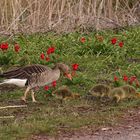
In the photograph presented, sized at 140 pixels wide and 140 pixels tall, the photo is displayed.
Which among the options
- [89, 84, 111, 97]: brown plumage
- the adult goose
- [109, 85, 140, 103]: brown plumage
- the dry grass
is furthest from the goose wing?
the dry grass

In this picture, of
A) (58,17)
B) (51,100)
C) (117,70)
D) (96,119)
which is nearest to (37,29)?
(58,17)

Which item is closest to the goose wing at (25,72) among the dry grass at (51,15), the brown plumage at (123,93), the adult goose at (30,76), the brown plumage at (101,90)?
the adult goose at (30,76)

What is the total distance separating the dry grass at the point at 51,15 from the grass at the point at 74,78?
38 cm

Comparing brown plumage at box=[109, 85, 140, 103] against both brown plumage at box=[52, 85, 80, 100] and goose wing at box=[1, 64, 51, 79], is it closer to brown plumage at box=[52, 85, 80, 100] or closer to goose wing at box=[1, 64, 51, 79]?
brown plumage at box=[52, 85, 80, 100]

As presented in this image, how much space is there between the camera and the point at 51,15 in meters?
12.7

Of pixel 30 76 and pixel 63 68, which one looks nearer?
pixel 30 76

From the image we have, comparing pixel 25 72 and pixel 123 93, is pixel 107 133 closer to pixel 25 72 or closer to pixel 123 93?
pixel 123 93

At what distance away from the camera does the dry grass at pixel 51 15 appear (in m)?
12.4

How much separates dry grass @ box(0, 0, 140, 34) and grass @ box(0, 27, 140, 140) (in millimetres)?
377

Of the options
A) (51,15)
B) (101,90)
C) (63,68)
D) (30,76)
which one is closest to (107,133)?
(101,90)

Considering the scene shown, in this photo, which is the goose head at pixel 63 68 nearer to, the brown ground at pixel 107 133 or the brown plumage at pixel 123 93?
the brown plumage at pixel 123 93

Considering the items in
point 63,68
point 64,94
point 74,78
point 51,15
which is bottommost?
point 51,15

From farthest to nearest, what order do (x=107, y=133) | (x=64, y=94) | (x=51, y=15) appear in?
(x=51, y=15) < (x=64, y=94) < (x=107, y=133)

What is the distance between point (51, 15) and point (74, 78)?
423 cm
